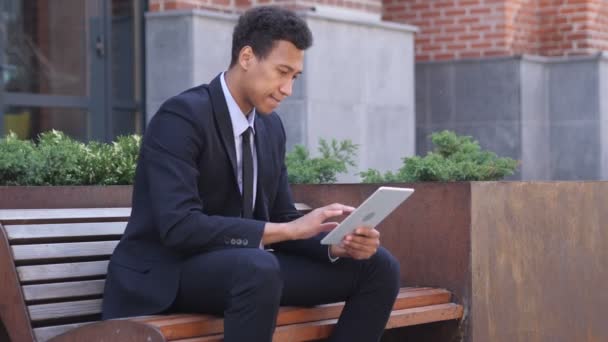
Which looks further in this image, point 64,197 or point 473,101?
point 473,101

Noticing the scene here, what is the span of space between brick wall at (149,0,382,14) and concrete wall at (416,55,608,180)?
64.1 inches

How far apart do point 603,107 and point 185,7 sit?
14.2ft

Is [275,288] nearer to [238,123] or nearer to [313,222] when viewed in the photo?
[313,222]

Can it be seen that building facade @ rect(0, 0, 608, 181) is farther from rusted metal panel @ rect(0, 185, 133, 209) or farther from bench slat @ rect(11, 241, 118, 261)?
bench slat @ rect(11, 241, 118, 261)

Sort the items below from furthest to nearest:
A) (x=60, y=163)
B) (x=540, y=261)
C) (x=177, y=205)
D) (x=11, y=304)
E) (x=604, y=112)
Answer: (x=604, y=112)
(x=540, y=261)
(x=60, y=163)
(x=11, y=304)
(x=177, y=205)

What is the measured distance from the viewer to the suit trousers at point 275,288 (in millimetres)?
3662

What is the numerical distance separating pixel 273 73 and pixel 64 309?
1043 millimetres

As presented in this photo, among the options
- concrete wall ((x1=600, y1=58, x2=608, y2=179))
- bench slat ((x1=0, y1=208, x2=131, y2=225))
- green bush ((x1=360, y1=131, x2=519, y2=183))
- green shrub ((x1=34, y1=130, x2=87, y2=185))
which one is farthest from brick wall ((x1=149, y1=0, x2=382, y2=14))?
bench slat ((x1=0, y1=208, x2=131, y2=225))

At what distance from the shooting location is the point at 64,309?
407 centimetres

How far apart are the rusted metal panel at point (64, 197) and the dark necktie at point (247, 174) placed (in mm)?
695

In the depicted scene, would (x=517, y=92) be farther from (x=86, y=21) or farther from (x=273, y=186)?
(x=273, y=186)

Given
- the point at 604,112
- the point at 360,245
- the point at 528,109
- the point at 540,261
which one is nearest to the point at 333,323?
the point at 360,245

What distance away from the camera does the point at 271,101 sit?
4.13m

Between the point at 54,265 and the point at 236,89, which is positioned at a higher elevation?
the point at 236,89
